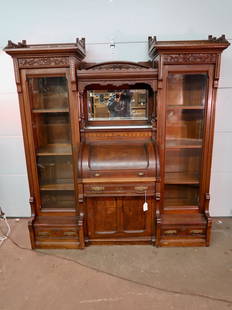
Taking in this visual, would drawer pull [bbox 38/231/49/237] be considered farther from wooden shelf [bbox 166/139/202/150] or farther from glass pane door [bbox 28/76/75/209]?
wooden shelf [bbox 166/139/202/150]

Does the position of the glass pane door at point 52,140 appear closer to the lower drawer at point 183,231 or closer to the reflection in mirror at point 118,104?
the reflection in mirror at point 118,104

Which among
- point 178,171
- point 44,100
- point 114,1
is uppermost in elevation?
point 114,1

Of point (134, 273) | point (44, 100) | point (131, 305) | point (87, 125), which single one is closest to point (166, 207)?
point (134, 273)

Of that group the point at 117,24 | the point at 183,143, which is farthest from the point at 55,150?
the point at 117,24

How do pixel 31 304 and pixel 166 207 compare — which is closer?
pixel 31 304

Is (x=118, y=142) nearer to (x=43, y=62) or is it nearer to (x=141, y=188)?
(x=141, y=188)

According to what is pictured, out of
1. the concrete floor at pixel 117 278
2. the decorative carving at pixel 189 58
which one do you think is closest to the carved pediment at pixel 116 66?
the decorative carving at pixel 189 58

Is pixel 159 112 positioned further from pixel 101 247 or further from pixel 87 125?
pixel 101 247

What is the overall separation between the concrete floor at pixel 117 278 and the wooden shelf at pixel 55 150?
3.17ft

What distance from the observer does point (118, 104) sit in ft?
7.36

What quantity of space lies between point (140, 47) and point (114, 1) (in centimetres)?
50

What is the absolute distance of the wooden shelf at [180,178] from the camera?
2.22 metres

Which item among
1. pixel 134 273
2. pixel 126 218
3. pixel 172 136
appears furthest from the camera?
pixel 172 136

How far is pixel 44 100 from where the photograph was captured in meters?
2.14
